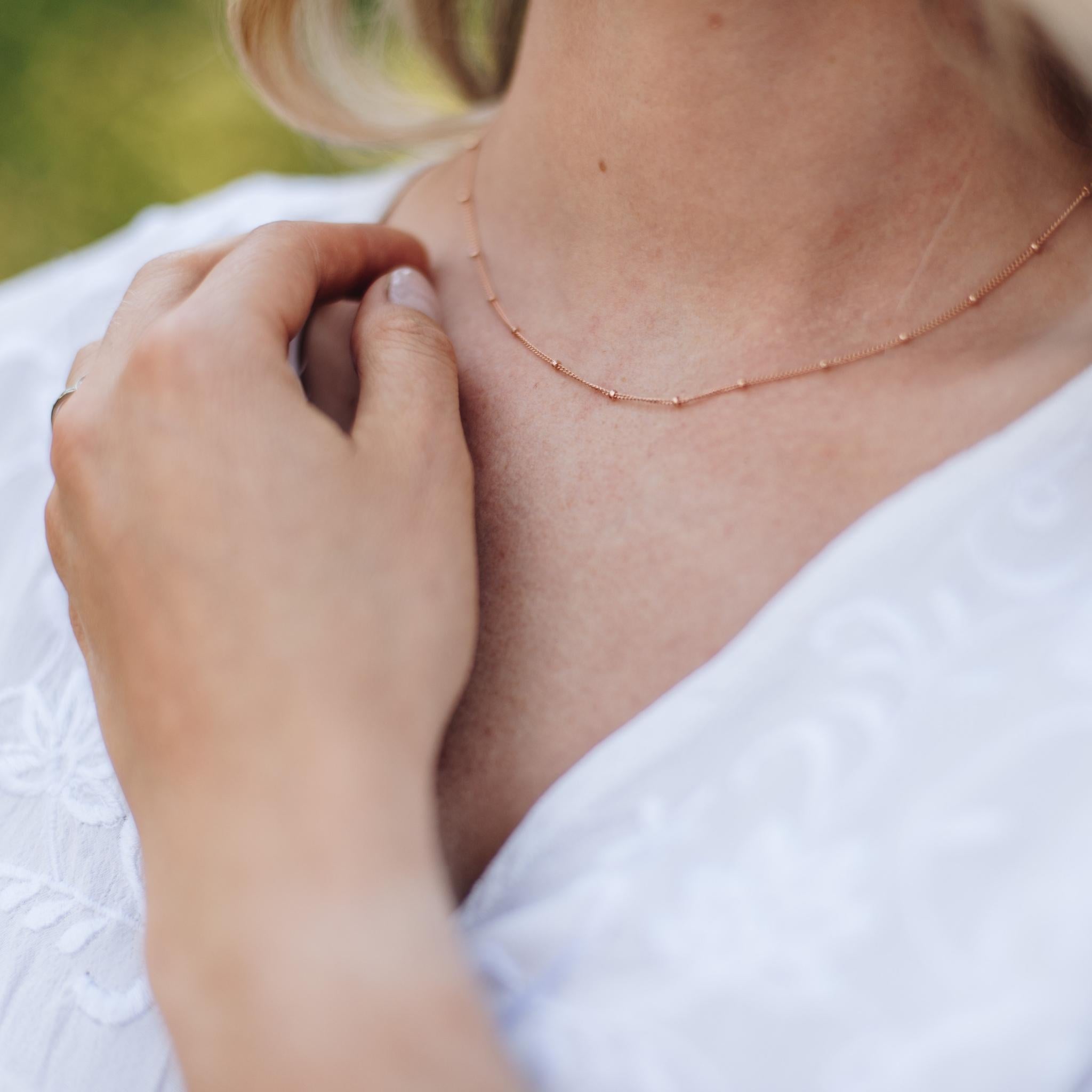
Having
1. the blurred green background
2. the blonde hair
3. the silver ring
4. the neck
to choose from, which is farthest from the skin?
the blurred green background

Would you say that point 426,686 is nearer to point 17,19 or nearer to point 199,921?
point 199,921

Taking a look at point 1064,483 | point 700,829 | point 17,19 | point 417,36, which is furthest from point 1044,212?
point 17,19

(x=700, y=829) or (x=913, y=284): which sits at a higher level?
(x=913, y=284)

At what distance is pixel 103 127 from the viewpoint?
9.98ft

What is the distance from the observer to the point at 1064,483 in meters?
0.83

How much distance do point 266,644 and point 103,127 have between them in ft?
9.10

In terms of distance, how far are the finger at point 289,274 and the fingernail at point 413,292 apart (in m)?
0.03

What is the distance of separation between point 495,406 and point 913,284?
396mm

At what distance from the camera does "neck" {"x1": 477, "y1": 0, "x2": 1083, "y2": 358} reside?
96cm

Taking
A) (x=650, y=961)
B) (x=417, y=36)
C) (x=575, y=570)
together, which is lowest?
(x=650, y=961)

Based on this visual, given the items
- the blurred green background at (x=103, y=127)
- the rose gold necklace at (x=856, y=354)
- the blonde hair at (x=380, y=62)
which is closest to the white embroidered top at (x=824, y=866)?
the rose gold necklace at (x=856, y=354)

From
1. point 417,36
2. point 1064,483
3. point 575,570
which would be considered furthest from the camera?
point 417,36

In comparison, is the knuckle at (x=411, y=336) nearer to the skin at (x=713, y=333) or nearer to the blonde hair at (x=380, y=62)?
the skin at (x=713, y=333)

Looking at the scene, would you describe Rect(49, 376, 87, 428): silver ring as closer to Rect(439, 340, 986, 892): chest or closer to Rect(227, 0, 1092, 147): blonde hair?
Rect(439, 340, 986, 892): chest
